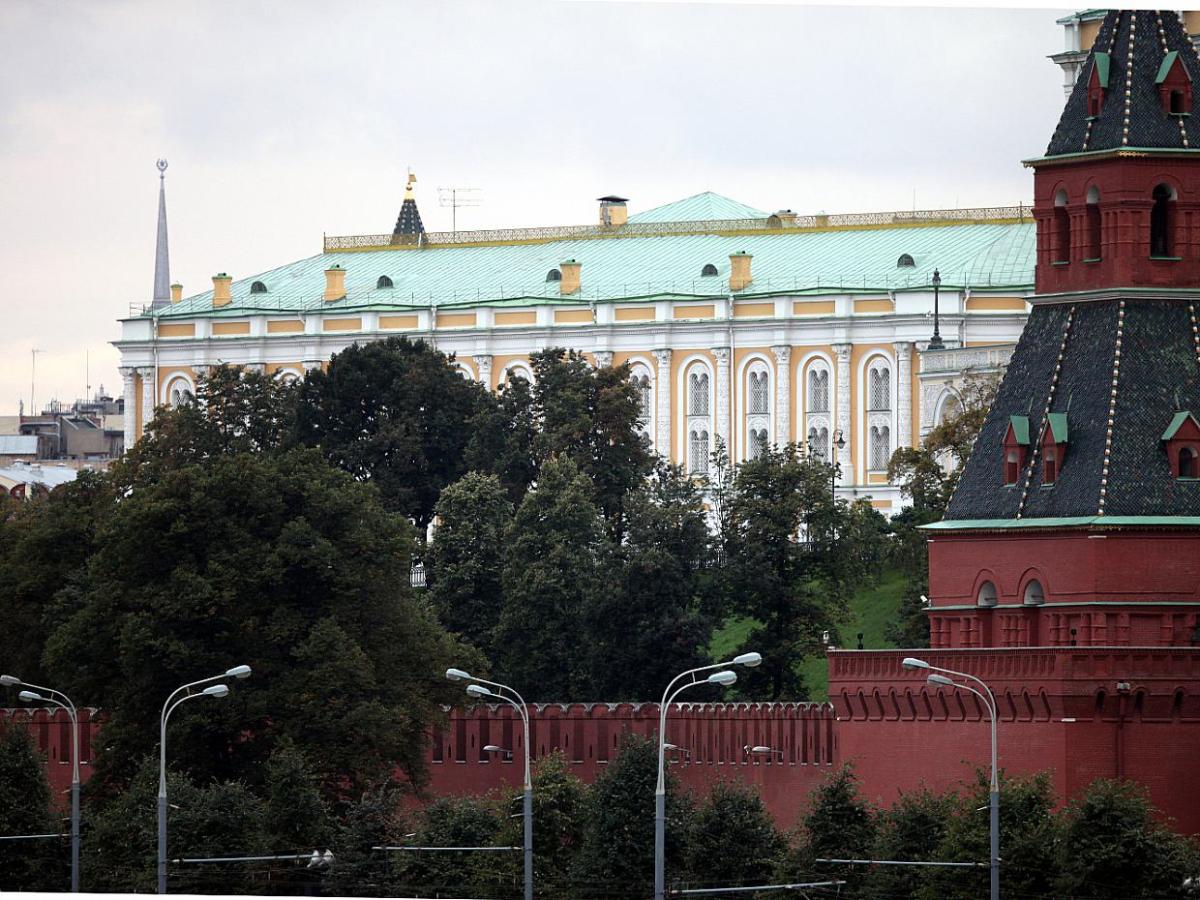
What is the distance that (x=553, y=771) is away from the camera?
7744 cm

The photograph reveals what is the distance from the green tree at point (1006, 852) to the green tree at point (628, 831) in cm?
500

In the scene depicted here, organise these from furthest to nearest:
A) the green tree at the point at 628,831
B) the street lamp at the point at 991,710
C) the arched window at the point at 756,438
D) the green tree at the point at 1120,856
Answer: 1. the arched window at the point at 756,438
2. the green tree at the point at 628,831
3. the street lamp at the point at 991,710
4. the green tree at the point at 1120,856

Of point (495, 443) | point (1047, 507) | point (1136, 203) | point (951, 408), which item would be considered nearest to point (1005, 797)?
point (1047, 507)

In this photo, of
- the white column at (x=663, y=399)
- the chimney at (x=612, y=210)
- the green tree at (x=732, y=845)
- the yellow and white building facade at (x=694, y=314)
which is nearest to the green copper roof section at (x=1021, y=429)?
the green tree at (x=732, y=845)

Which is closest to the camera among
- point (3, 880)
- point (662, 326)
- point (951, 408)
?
point (3, 880)

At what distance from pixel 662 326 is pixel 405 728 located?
176 ft

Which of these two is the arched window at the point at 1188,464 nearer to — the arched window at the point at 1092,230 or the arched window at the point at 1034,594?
the arched window at the point at 1034,594

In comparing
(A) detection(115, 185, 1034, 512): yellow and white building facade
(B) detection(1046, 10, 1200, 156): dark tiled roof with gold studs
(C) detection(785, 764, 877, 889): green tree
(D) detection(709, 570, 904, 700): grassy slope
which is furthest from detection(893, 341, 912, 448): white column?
(C) detection(785, 764, 877, 889): green tree

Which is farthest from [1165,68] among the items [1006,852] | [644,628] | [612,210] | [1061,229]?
[612,210]

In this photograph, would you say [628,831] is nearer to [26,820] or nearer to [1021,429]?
[1021,429]

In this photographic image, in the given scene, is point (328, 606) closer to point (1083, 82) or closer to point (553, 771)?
point (553, 771)

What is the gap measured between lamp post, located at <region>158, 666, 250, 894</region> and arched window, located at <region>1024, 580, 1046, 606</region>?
13.6 m

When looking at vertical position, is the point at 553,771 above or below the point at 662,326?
below

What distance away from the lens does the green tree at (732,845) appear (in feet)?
234
